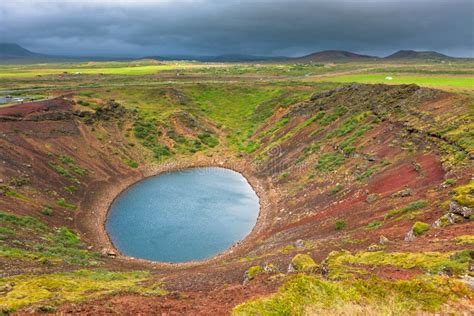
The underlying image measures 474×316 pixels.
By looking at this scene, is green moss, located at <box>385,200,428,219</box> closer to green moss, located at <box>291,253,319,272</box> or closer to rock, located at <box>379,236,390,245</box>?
rock, located at <box>379,236,390,245</box>

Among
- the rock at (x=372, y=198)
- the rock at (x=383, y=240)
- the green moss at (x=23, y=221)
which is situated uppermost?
the rock at (x=383, y=240)

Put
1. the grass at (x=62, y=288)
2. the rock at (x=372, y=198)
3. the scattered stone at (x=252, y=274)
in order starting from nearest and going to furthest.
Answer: the grass at (x=62, y=288)
the scattered stone at (x=252, y=274)
the rock at (x=372, y=198)

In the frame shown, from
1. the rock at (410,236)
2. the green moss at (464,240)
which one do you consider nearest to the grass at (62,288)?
the rock at (410,236)

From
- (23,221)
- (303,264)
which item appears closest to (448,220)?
(303,264)

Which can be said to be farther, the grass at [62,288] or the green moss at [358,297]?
the grass at [62,288]

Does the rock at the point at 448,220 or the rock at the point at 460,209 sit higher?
the rock at the point at 460,209

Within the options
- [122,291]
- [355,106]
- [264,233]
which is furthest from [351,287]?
[355,106]

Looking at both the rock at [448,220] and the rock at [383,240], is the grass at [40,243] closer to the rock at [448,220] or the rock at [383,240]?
the rock at [383,240]
